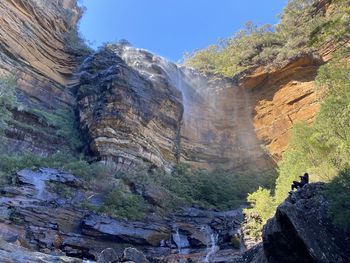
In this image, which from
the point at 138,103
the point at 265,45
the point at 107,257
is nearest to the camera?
the point at 107,257

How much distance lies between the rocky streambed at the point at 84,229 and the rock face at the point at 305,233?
4837 mm

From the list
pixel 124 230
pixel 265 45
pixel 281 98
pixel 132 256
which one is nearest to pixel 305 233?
pixel 132 256

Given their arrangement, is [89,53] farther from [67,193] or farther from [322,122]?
[322,122]

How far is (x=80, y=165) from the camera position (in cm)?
2053

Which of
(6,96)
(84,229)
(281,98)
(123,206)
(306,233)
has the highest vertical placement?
(281,98)

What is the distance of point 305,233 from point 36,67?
24.8 metres

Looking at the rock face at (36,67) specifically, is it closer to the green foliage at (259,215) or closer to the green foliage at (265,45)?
the green foliage at (259,215)

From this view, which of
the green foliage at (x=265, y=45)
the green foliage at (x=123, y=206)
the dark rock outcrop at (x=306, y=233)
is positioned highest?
the green foliage at (x=265, y=45)

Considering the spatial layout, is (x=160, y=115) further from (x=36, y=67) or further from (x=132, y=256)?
(x=132, y=256)

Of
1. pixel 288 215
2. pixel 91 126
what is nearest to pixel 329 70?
pixel 288 215

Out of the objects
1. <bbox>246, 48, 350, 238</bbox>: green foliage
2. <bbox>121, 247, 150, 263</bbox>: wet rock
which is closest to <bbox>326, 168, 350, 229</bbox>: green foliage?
<bbox>246, 48, 350, 238</bbox>: green foliage

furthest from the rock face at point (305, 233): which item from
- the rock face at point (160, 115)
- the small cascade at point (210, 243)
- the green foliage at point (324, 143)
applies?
the rock face at point (160, 115)

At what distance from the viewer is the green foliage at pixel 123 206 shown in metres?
17.7

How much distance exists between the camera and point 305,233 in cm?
910
